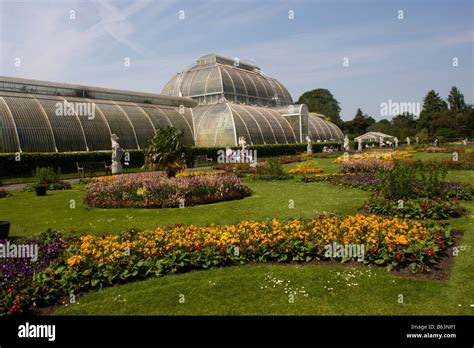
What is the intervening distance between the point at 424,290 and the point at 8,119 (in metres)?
33.4

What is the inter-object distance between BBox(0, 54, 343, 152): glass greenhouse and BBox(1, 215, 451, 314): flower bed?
2702 cm

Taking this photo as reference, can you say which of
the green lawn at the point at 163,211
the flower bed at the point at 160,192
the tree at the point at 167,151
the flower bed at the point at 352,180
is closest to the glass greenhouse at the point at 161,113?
the green lawn at the point at 163,211

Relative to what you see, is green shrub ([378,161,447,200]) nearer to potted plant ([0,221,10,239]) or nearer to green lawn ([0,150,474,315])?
green lawn ([0,150,474,315])

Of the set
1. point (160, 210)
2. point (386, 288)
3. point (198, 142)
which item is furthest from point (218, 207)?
point (198, 142)

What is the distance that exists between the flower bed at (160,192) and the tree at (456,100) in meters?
142

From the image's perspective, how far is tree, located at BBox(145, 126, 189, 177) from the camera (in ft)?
59.1

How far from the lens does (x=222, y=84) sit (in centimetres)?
6016

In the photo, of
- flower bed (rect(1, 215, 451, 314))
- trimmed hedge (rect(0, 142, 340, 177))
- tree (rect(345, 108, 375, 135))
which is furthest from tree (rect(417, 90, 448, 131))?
flower bed (rect(1, 215, 451, 314))

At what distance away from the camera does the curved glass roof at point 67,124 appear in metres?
31.2

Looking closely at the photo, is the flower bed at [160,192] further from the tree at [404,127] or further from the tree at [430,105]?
the tree at [430,105]

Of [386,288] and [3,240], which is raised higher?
[3,240]

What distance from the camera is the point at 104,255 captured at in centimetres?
788

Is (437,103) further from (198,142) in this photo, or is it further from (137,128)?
(137,128)
